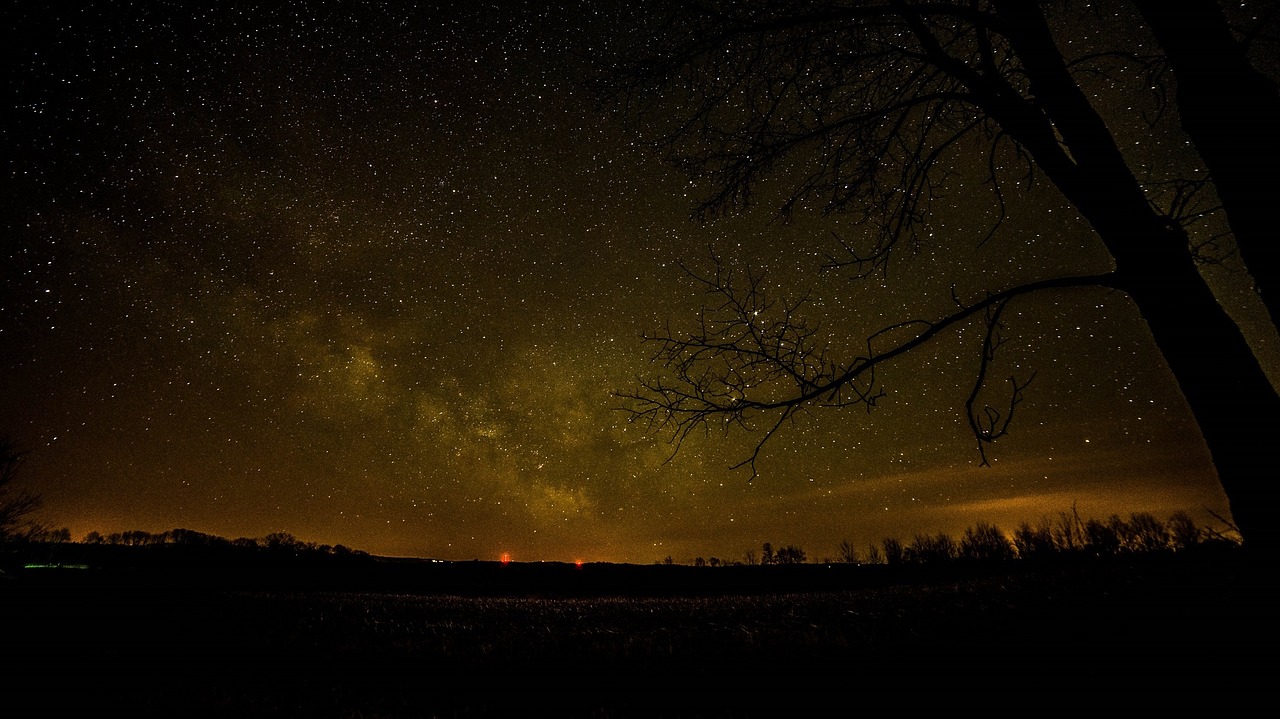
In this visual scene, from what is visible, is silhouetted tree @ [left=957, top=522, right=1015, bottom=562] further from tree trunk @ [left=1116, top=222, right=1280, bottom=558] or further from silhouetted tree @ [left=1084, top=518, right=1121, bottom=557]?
tree trunk @ [left=1116, top=222, right=1280, bottom=558]

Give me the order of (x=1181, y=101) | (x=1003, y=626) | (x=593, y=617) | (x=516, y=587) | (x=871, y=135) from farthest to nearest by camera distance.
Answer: (x=516, y=587)
(x=593, y=617)
(x=1003, y=626)
(x=871, y=135)
(x=1181, y=101)

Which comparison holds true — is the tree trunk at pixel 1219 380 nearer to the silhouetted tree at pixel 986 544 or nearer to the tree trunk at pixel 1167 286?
the tree trunk at pixel 1167 286

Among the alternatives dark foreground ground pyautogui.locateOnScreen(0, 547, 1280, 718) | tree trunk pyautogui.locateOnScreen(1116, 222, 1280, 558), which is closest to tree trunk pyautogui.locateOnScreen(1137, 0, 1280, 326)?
tree trunk pyautogui.locateOnScreen(1116, 222, 1280, 558)

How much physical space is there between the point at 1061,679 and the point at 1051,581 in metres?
5.03

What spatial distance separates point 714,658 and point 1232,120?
5.21m

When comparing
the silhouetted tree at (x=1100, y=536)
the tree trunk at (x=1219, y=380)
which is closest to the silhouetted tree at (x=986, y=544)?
the silhouetted tree at (x=1100, y=536)

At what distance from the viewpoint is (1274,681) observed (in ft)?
8.24

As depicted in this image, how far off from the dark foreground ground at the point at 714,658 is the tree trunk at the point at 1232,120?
4.46 ft

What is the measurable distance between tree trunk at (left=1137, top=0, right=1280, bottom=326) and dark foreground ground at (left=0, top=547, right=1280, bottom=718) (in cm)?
136

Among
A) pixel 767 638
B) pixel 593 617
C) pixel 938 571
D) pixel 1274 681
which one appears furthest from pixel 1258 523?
pixel 938 571

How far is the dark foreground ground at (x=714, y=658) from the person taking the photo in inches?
122

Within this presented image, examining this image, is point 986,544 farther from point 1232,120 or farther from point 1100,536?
point 1232,120

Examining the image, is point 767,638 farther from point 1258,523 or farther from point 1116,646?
point 1258,523

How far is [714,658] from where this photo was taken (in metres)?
5.23
